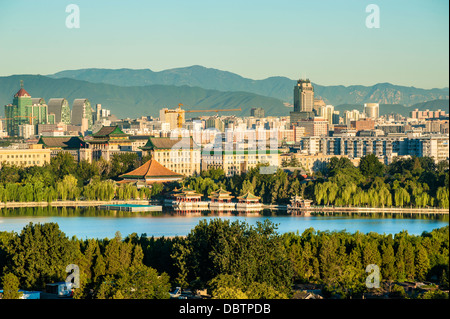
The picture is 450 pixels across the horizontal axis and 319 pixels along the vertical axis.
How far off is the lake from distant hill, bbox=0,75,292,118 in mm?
51712

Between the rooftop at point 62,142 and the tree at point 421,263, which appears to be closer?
the tree at point 421,263

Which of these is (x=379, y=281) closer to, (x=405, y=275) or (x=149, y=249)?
(x=405, y=275)

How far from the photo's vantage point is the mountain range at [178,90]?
250 ft

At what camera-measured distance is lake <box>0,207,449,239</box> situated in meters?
20.7

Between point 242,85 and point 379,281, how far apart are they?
7045 centimetres

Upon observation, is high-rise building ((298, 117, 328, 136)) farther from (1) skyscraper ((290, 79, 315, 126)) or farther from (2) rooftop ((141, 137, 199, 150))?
(2) rooftop ((141, 137, 199, 150))

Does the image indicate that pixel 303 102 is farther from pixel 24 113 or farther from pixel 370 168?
pixel 370 168

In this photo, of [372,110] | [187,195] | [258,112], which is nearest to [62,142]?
[187,195]

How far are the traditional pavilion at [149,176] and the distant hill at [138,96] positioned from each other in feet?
142

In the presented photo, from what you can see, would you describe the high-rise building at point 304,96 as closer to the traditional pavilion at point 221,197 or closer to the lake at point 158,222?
the traditional pavilion at point 221,197

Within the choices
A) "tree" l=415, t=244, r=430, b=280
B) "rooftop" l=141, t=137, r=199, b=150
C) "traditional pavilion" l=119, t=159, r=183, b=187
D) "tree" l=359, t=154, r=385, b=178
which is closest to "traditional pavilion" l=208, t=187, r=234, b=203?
"traditional pavilion" l=119, t=159, r=183, b=187

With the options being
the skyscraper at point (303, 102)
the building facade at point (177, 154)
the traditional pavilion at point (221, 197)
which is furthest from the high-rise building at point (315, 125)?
the traditional pavilion at point (221, 197)
